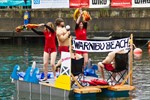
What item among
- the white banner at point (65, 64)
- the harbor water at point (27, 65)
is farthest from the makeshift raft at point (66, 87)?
the harbor water at point (27, 65)

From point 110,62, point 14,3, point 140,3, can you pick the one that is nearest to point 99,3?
point 140,3

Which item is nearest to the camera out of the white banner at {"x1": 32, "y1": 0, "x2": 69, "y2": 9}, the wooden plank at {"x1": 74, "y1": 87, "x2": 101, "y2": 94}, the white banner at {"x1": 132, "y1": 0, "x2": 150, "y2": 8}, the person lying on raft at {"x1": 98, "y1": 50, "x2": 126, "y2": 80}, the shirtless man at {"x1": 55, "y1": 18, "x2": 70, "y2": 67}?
the wooden plank at {"x1": 74, "y1": 87, "x2": 101, "y2": 94}

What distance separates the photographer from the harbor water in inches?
716

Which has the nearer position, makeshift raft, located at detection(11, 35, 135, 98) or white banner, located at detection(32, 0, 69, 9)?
makeshift raft, located at detection(11, 35, 135, 98)

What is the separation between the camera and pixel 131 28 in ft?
132

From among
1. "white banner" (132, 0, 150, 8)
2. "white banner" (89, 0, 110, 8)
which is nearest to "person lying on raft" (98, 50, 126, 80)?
"white banner" (132, 0, 150, 8)

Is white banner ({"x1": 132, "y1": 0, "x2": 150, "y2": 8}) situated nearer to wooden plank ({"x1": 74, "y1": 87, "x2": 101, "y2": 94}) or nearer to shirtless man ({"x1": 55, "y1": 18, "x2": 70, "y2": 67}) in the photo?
shirtless man ({"x1": 55, "y1": 18, "x2": 70, "y2": 67})

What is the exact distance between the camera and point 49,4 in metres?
43.0

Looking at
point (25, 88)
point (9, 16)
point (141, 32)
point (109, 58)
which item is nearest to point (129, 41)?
point (109, 58)

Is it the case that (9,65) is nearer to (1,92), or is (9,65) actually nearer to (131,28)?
(1,92)

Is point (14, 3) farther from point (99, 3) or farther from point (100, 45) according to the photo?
point (100, 45)

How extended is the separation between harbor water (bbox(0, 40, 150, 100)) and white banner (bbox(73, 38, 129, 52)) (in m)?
1.58

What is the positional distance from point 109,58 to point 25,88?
A: 297cm

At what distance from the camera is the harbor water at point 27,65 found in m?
18.2
